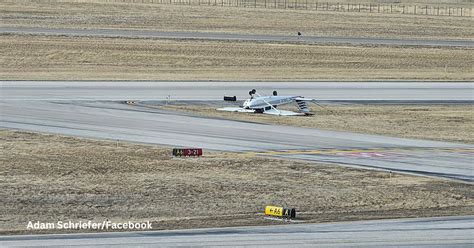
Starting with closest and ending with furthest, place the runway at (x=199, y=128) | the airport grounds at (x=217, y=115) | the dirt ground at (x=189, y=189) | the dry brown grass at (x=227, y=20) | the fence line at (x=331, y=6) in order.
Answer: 1. the dirt ground at (x=189, y=189)
2. the airport grounds at (x=217, y=115)
3. the runway at (x=199, y=128)
4. the dry brown grass at (x=227, y=20)
5. the fence line at (x=331, y=6)

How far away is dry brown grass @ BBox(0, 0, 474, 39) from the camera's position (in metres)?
126

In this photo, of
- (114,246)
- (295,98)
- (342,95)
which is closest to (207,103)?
(295,98)

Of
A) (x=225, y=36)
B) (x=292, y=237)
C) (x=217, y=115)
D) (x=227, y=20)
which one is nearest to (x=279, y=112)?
(x=217, y=115)

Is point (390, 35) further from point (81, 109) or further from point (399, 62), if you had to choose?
point (81, 109)

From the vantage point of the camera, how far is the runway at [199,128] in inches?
2105

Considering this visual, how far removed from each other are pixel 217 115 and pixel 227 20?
70.6 metres

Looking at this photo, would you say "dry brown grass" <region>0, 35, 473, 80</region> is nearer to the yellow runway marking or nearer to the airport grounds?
the airport grounds

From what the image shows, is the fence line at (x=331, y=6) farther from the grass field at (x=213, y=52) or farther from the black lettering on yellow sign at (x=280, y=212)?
the black lettering on yellow sign at (x=280, y=212)

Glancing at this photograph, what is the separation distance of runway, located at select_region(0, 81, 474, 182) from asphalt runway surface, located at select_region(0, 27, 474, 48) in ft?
108

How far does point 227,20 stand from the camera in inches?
5379

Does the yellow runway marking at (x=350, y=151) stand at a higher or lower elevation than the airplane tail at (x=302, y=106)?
lower

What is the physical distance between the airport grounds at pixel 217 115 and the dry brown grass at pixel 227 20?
1.11 ft

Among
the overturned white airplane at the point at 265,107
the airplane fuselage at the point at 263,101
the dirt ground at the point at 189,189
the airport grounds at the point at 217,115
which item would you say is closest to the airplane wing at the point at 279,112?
the overturned white airplane at the point at 265,107

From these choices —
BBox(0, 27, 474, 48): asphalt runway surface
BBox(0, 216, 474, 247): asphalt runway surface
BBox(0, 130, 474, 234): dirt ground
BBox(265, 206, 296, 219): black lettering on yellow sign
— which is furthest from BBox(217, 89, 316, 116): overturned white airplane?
BBox(0, 27, 474, 48): asphalt runway surface
